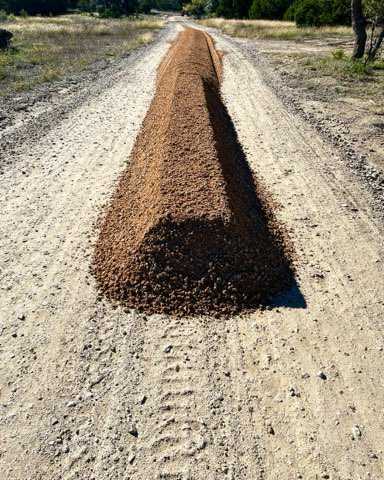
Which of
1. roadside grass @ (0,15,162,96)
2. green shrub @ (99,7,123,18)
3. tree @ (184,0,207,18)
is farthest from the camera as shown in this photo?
tree @ (184,0,207,18)

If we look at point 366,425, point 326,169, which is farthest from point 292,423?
point 326,169

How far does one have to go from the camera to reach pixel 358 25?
725 inches

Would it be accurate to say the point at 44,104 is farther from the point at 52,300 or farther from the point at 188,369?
the point at 188,369

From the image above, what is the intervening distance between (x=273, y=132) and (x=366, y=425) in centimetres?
846

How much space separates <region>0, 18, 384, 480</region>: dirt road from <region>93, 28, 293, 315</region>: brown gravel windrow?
277 millimetres

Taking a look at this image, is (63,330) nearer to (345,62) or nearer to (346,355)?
(346,355)

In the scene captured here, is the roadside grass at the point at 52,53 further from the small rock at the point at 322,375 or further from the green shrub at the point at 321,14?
the green shrub at the point at 321,14

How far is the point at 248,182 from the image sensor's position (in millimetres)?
7895

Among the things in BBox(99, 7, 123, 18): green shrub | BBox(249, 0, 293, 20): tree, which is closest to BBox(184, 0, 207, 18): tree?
BBox(99, 7, 123, 18): green shrub

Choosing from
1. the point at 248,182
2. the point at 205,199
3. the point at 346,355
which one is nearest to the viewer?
the point at 346,355

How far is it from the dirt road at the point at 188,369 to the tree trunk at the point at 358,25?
15.6 metres

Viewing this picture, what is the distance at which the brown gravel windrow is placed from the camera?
16.4 feet

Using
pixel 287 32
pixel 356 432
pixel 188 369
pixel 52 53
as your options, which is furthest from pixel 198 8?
pixel 356 432

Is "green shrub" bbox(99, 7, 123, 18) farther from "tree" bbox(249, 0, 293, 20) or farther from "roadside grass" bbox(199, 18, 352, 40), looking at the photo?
"roadside grass" bbox(199, 18, 352, 40)
